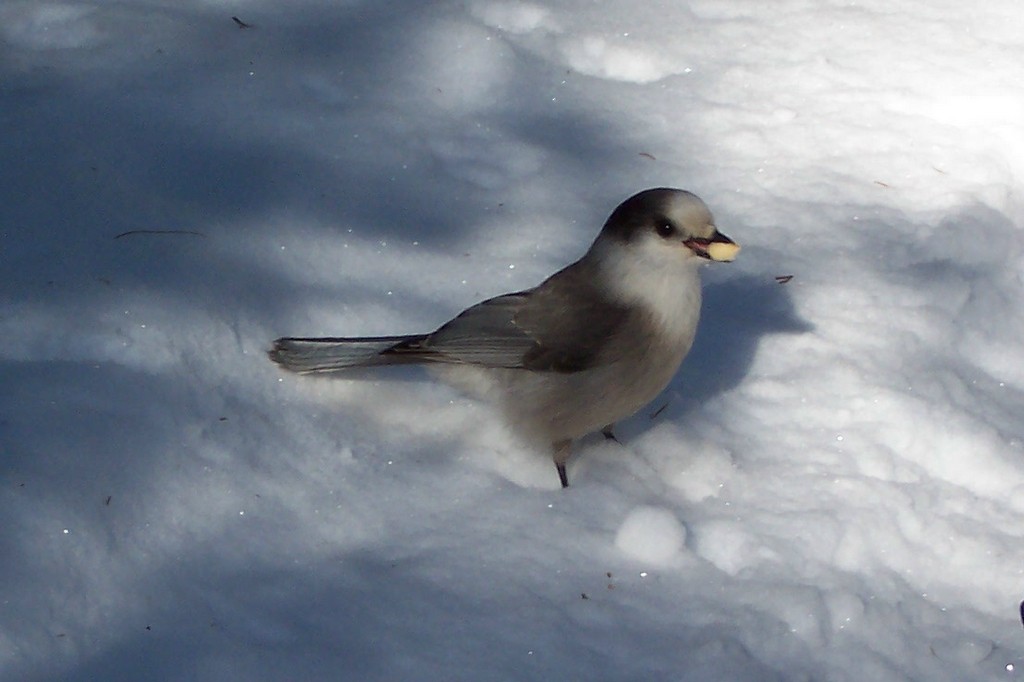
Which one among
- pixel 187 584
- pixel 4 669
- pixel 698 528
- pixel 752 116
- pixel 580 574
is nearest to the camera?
pixel 4 669

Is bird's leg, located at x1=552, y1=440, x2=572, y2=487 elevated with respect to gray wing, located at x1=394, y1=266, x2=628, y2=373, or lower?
lower

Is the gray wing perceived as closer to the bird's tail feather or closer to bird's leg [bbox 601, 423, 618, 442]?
the bird's tail feather

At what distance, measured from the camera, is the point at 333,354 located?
13.0 feet

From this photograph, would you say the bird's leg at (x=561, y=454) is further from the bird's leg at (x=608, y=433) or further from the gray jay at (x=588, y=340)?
the bird's leg at (x=608, y=433)

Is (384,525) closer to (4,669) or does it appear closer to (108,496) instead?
(108,496)

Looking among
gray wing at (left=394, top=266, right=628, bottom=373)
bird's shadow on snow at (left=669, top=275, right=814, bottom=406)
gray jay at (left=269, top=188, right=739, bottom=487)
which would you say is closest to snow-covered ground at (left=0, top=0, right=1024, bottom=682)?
bird's shadow on snow at (left=669, top=275, right=814, bottom=406)

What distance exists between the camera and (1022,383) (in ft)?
14.2

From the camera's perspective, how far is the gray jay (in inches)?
152

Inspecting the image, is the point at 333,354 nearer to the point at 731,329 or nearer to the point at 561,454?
the point at 561,454

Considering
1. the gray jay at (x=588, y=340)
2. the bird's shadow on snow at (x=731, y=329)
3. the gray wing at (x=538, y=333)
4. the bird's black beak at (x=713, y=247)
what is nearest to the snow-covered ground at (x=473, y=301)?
the bird's shadow on snow at (x=731, y=329)

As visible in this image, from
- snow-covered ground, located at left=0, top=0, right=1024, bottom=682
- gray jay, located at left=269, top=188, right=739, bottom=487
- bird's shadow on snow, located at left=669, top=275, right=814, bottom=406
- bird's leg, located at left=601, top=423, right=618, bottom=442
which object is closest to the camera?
snow-covered ground, located at left=0, top=0, right=1024, bottom=682

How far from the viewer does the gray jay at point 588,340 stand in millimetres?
3871

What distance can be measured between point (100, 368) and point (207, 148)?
1428 mm

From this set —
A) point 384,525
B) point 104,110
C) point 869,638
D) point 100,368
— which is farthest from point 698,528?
point 104,110
